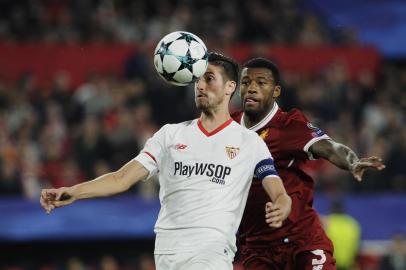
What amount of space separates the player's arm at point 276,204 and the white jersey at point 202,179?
9cm

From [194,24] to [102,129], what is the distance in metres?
3.89

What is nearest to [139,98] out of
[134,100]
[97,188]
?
[134,100]

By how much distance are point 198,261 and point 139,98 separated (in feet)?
29.8

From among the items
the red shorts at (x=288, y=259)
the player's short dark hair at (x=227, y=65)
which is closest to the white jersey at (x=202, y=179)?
the player's short dark hair at (x=227, y=65)

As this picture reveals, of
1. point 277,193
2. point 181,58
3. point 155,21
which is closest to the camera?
point 277,193

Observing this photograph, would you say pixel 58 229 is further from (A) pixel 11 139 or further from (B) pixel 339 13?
(B) pixel 339 13

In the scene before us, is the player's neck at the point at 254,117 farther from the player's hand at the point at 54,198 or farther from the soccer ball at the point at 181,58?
the player's hand at the point at 54,198

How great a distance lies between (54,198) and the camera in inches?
231

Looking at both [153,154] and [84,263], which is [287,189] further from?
[84,263]

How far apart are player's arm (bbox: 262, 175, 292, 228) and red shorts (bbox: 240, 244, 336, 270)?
1.19 m

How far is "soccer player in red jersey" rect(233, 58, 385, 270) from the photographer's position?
23.0 ft

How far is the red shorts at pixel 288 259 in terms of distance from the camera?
704 cm

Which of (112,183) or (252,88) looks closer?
(112,183)

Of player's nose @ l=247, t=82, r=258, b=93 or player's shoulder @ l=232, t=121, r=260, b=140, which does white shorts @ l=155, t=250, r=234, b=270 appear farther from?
player's nose @ l=247, t=82, r=258, b=93
